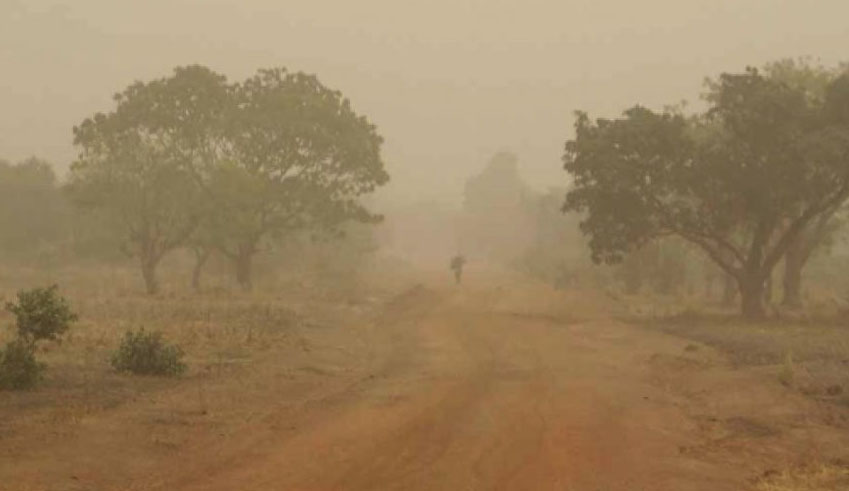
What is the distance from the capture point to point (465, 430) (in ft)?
45.8

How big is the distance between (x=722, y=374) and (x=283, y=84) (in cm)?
3145

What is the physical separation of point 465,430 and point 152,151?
34.8 meters

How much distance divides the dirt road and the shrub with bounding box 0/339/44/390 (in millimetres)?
4990

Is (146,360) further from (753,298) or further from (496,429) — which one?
(753,298)

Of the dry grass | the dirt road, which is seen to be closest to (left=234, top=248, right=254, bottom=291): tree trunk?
the dirt road

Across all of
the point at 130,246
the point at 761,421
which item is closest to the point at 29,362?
the point at 761,421

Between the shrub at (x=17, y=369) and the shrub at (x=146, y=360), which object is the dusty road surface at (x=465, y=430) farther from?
the shrub at (x=17, y=369)

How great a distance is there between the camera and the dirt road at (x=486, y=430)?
442 inches

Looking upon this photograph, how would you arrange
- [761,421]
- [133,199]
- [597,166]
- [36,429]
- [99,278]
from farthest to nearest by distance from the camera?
1. [99,278]
2. [133,199]
3. [597,166]
4. [761,421]
5. [36,429]

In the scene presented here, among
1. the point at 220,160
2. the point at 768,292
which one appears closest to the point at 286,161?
the point at 220,160

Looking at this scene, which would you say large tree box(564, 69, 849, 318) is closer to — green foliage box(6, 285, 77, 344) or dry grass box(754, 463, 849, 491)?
green foliage box(6, 285, 77, 344)

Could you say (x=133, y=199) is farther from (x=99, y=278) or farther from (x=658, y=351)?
(x=658, y=351)

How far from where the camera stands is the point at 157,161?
44719 mm

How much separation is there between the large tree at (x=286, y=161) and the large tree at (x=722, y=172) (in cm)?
1531
